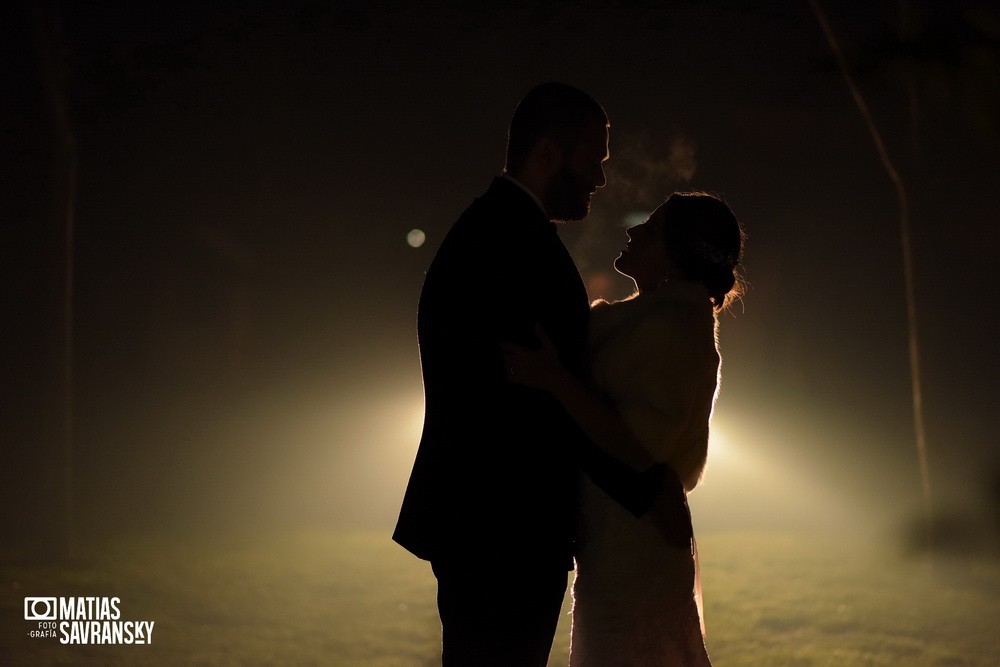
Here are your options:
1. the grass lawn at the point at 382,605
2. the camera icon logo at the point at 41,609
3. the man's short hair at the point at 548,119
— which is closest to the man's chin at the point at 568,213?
the man's short hair at the point at 548,119

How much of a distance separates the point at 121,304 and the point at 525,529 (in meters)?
6.77

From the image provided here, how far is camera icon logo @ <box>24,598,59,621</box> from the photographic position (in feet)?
15.0

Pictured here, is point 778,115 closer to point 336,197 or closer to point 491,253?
point 336,197

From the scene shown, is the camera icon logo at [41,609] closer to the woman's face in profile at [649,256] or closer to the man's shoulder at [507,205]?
the woman's face in profile at [649,256]

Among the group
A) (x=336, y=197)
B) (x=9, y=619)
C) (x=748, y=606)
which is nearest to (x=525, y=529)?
(x=748, y=606)

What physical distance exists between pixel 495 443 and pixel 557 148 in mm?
564

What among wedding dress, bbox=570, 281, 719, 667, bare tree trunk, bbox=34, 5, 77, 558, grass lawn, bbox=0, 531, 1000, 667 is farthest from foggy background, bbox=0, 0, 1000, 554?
wedding dress, bbox=570, 281, 719, 667

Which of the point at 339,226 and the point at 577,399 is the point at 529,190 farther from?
the point at 339,226

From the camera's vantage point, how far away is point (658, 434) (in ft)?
6.07

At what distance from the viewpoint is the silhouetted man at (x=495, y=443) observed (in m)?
1.61

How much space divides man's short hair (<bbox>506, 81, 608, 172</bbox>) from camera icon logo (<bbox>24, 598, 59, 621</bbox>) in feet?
12.8

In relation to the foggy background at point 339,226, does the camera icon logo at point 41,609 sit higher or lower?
lower

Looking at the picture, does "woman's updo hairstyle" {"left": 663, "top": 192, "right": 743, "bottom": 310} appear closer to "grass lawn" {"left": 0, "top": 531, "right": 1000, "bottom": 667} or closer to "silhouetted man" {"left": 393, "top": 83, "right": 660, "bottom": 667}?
"silhouetted man" {"left": 393, "top": 83, "right": 660, "bottom": 667}

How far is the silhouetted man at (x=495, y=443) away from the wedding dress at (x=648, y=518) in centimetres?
22
